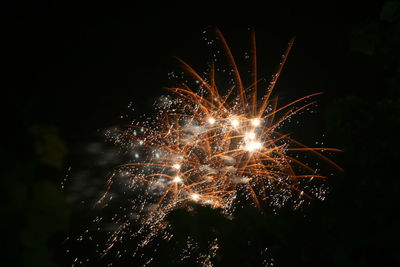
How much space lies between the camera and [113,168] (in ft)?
36.9

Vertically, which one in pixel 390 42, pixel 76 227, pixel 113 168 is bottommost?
pixel 390 42

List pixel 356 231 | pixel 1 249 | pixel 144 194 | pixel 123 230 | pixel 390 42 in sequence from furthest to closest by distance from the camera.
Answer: pixel 123 230 < pixel 144 194 < pixel 390 42 < pixel 356 231 < pixel 1 249

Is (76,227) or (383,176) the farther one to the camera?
(76,227)

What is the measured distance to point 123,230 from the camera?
43.3ft

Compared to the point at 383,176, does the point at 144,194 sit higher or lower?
higher

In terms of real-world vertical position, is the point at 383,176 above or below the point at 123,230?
below

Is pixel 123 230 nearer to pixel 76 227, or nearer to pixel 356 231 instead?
pixel 76 227

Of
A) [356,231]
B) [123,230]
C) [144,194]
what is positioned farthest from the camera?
[123,230]

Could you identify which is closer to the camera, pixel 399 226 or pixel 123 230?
pixel 399 226

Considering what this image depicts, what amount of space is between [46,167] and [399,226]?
207 centimetres

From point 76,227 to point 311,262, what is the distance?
10921mm

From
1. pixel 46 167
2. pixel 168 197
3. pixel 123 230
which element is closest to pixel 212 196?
pixel 168 197

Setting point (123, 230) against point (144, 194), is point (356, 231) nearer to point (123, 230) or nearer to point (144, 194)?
point (144, 194)

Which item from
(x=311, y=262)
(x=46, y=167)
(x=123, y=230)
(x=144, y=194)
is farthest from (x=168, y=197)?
(x=46, y=167)
